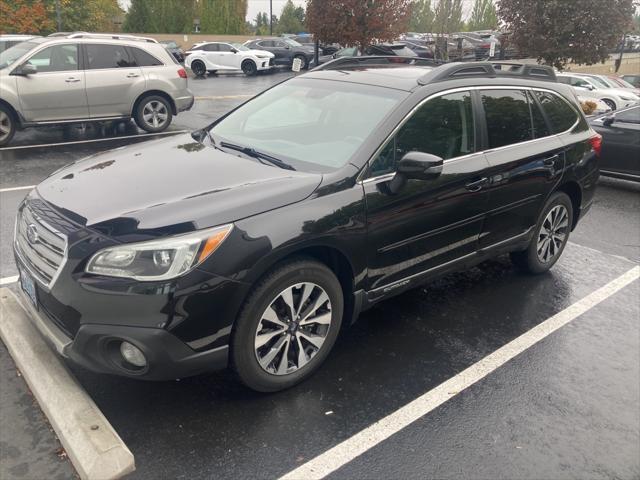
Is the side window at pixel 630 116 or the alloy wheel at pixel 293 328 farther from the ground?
the side window at pixel 630 116

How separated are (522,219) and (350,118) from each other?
5.82 ft

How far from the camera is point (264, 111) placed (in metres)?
4.41

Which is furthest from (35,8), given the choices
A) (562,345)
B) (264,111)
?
(562,345)

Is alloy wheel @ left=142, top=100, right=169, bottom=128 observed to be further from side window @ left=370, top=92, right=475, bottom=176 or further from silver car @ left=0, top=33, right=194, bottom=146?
side window @ left=370, top=92, right=475, bottom=176

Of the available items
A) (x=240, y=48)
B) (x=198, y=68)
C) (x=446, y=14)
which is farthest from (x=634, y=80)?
(x=198, y=68)

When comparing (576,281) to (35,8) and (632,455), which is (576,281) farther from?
(35,8)

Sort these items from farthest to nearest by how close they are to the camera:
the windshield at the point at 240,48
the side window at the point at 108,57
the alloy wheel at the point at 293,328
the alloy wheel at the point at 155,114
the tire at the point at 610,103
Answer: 1. the windshield at the point at 240,48
2. the tire at the point at 610,103
3. the alloy wheel at the point at 155,114
4. the side window at the point at 108,57
5. the alloy wheel at the point at 293,328

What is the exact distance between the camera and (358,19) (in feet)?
62.3

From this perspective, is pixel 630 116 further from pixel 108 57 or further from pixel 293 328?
pixel 108 57

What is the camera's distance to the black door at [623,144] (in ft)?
29.2

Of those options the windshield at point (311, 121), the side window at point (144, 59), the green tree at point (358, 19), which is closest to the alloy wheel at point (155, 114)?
the side window at point (144, 59)

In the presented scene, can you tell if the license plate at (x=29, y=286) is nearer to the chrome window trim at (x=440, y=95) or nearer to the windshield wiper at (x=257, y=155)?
the windshield wiper at (x=257, y=155)

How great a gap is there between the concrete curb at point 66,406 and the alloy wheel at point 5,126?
680 cm

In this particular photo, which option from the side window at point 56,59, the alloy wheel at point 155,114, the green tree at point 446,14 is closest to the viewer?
the side window at point 56,59
